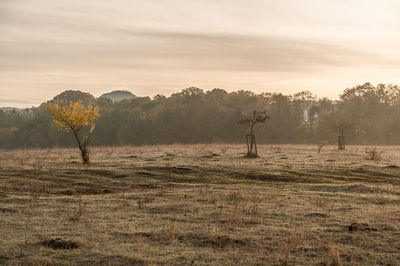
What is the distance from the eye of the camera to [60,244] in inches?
376

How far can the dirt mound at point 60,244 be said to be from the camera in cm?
948

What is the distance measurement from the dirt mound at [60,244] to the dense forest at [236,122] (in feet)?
235

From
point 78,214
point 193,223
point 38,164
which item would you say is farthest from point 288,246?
point 38,164

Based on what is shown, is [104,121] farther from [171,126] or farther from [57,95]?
[57,95]

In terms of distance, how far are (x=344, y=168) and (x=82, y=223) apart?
19.2 m

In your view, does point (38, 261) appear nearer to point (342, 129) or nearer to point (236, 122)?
point (342, 129)

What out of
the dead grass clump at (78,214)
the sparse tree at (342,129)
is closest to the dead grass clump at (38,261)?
the dead grass clump at (78,214)

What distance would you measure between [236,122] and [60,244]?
72.7 meters

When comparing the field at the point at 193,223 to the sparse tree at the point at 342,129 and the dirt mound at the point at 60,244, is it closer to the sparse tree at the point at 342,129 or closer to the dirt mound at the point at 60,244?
the dirt mound at the point at 60,244

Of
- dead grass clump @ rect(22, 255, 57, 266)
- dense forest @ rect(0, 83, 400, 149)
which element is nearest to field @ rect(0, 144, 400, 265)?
dead grass clump @ rect(22, 255, 57, 266)

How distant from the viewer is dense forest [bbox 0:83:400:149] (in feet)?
266

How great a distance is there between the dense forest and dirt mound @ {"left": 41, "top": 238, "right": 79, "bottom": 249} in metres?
71.7

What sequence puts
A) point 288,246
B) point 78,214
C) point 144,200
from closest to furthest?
point 288,246
point 78,214
point 144,200

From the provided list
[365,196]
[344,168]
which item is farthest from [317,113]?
[365,196]
